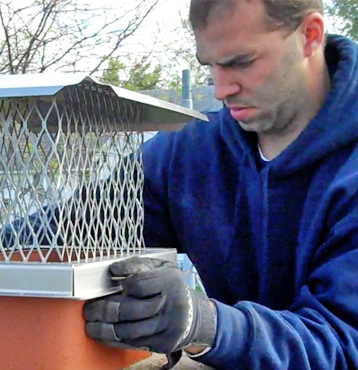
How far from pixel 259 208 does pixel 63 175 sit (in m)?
0.59

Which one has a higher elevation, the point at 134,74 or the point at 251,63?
the point at 134,74

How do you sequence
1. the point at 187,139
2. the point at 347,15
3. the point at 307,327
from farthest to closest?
the point at 347,15, the point at 187,139, the point at 307,327

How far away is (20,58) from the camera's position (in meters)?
3.73

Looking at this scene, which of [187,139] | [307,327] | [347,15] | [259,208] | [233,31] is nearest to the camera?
[307,327]

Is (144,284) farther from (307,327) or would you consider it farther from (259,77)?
(259,77)

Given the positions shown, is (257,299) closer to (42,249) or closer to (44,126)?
(42,249)

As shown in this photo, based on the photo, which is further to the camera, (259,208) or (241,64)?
(259,208)

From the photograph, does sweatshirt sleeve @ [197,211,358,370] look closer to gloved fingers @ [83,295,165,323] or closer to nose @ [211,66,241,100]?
gloved fingers @ [83,295,165,323]

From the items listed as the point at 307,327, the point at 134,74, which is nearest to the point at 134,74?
the point at 134,74

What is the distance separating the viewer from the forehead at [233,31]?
128 centimetres

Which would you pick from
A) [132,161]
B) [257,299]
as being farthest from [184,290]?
[257,299]

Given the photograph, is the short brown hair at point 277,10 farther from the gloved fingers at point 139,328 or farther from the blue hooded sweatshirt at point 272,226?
the gloved fingers at point 139,328

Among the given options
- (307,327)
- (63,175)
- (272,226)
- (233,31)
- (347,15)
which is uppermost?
(347,15)

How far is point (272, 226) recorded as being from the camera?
4.46 feet
